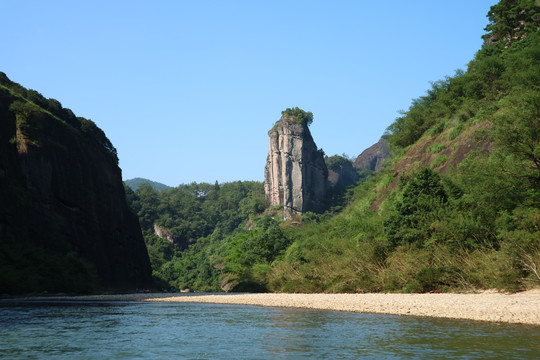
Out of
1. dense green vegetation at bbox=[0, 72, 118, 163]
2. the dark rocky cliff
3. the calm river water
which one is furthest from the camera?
dense green vegetation at bbox=[0, 72, 118, 163]

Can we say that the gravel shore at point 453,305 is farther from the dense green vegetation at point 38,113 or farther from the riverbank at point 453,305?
the dense green vegetation at point 38,113

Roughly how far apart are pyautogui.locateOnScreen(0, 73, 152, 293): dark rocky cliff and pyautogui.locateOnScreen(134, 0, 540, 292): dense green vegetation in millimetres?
16254

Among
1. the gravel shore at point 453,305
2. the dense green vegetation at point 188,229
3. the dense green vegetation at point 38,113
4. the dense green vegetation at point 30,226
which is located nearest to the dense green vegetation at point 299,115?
the dense green vegetation at point 188,229

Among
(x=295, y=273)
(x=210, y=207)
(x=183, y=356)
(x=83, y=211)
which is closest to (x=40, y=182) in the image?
(x=83, y=211)

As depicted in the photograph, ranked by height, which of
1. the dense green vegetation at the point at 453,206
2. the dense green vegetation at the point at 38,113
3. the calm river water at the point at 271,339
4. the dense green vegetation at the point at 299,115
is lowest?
the calm river water at the point at 271,339

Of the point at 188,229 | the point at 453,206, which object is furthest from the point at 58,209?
the point at 188,229

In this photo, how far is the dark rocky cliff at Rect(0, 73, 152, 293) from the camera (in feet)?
158

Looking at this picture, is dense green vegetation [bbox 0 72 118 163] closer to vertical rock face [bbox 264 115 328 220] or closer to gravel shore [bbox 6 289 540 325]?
gravel shore [bbox 6 289 540 325]

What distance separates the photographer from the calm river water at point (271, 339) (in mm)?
13109

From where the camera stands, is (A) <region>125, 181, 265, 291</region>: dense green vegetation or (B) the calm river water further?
(A) <region>125, 181, 265, 291</region>: dense green vegetation

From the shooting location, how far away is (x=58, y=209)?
5953 centimetres

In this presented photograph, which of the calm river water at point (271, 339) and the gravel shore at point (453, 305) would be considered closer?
the calm river water at point (271, 339)

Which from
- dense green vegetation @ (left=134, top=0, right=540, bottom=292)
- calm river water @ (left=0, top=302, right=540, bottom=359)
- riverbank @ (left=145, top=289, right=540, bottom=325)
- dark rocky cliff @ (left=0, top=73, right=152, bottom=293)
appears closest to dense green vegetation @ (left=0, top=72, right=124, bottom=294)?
dark rocky cliff @ (left=0, top=73, right=152, bottom=293)

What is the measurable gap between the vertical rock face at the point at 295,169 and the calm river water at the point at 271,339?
452ft
